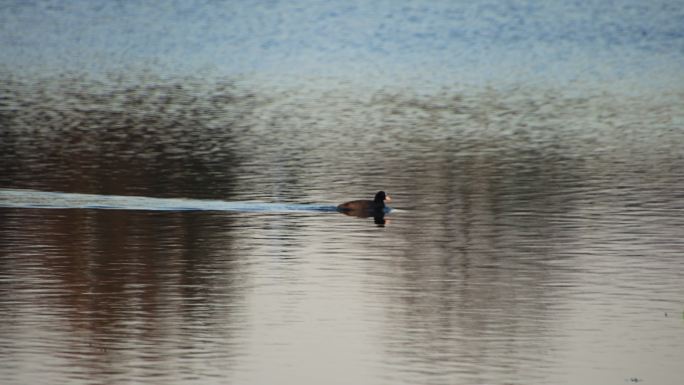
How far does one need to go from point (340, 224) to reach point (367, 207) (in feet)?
3.79

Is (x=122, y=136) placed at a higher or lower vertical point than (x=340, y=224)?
higher

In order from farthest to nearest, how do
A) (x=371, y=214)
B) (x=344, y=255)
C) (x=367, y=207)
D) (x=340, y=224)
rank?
(x=367, y=207), (x=371, y=214), (x=340, y=224), (x=344, y=255)

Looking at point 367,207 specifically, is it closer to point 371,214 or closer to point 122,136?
point 371,214

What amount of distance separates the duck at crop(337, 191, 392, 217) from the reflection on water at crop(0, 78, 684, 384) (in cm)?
40

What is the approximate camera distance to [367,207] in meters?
29.4

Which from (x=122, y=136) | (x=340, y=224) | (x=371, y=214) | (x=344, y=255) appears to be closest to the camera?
(x=344, y=255)

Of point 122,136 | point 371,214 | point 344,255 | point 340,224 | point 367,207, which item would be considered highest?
point 122,136

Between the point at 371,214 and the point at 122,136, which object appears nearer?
the point at 371,214

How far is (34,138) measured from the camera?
41719 mm

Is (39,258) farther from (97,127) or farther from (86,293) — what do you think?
(97,127)

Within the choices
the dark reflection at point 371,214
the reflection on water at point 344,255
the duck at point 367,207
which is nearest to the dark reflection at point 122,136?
the reflection on water at point 344,255

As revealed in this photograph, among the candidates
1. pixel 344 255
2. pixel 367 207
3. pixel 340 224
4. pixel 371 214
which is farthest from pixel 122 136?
pixel 344 255

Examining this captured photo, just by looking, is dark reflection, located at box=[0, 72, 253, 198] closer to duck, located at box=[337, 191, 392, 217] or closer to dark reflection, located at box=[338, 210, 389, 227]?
duck, located at box=[337, 191, 392, 217]

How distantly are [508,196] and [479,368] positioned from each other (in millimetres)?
14460
